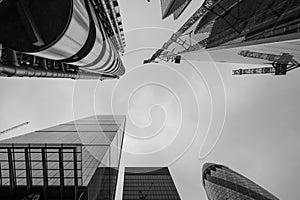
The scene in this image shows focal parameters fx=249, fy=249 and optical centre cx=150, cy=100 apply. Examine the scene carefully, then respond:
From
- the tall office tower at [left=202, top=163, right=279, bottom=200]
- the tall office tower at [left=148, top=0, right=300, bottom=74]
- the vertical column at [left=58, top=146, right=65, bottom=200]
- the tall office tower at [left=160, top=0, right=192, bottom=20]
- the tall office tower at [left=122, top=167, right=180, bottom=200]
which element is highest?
the tall office tower at [left=160, top=0, right=192, bottom=20]

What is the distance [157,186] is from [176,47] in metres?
72.5

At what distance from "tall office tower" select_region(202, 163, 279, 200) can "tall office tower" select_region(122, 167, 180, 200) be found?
26.3 m

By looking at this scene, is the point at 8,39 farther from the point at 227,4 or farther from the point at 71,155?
the point at 227,4

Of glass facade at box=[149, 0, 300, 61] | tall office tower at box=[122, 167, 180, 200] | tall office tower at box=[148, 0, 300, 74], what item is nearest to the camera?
glass facade at box=[149, 0, 300, 61]

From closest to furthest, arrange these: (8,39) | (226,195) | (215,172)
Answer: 1. (8,39)
2. (226,195)
3. (215,172)

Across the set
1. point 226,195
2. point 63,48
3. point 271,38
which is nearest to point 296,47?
point 271,38

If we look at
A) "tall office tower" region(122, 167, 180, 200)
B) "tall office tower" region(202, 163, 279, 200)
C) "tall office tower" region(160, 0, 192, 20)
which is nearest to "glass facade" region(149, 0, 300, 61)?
"tall office tower" region(160, 0, 192, 20)

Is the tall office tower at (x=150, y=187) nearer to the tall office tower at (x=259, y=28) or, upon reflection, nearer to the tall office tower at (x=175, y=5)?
the tall office tower at (x=175, y=5)

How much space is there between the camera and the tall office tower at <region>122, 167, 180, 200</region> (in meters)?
85.8

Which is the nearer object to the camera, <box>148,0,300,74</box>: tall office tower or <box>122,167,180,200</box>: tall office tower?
<box>148,0,300,74</box>: tall office tower

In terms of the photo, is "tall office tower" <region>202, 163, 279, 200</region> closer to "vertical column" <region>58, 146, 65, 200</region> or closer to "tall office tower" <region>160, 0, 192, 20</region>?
"tall office tower" <region>160, 0, 192, 20</region>

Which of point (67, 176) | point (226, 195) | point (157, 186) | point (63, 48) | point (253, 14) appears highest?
point (253, 14)

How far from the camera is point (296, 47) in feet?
45.2

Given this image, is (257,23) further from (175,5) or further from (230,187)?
(230,187)
